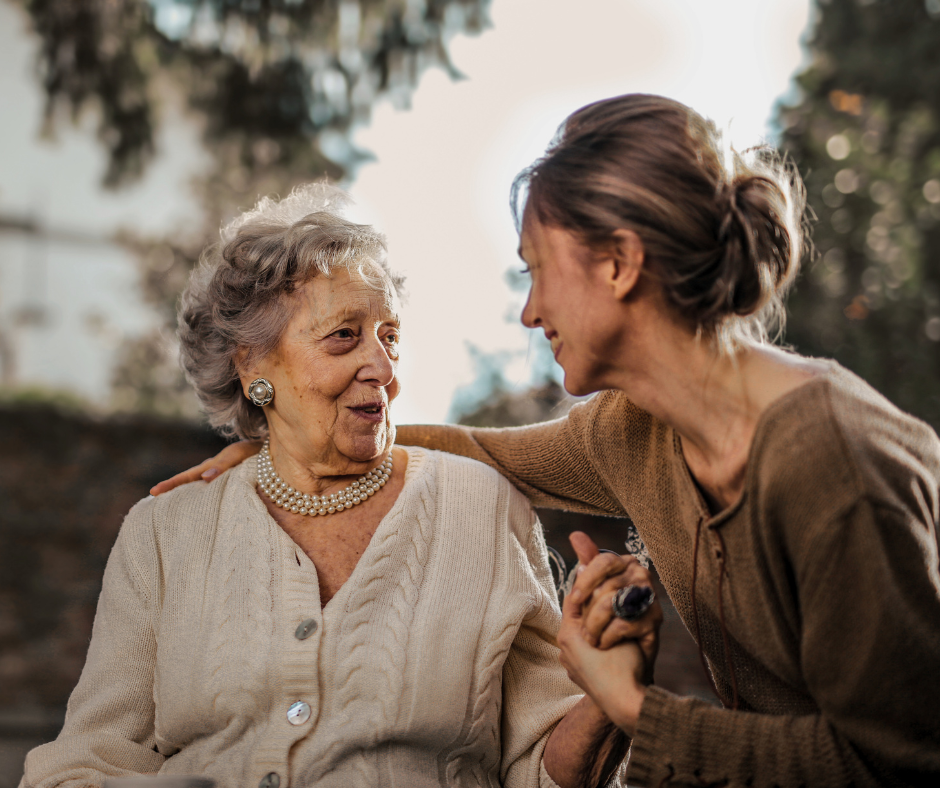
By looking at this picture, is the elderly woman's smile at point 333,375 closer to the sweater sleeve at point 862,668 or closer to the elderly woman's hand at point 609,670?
the elderly woman's hand at point 609,670

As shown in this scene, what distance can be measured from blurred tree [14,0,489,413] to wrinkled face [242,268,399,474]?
3.58 m

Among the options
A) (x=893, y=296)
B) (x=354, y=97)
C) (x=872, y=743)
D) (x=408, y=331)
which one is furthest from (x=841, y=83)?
(x=872, y=743)

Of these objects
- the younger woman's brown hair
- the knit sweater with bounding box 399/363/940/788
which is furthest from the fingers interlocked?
the younger woman's brown hair

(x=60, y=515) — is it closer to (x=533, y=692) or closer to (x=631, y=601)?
(x=533, y=692)

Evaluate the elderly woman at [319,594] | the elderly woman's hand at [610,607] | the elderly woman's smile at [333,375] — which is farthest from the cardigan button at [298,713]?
the elderly woman's hand at [610,607]

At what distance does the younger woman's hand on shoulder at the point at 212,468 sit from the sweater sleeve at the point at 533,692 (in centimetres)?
86

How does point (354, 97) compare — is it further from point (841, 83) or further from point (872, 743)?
point (872, 743)

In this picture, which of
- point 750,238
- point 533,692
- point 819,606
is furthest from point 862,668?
point 533,692

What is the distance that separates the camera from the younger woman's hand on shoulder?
2.32 meters

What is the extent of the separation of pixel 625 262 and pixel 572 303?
13 centimetres

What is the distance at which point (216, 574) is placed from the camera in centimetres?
213

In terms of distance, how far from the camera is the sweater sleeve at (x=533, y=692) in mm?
2066

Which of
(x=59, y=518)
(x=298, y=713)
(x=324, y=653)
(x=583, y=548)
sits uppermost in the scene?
(x=583, y=548)

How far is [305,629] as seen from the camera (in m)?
1.97
